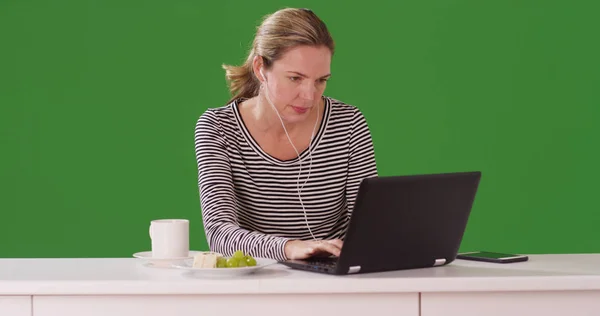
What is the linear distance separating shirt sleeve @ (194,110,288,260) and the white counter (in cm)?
27

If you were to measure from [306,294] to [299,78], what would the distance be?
0.84 meters

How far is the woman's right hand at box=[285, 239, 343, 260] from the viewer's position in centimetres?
214

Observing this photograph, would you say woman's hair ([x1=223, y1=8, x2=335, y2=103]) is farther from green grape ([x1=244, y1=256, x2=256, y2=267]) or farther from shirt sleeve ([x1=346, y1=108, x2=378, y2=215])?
green grape ([x1=244, y1=256, x2=256, y2=267])

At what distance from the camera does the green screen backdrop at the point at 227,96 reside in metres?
4.45
